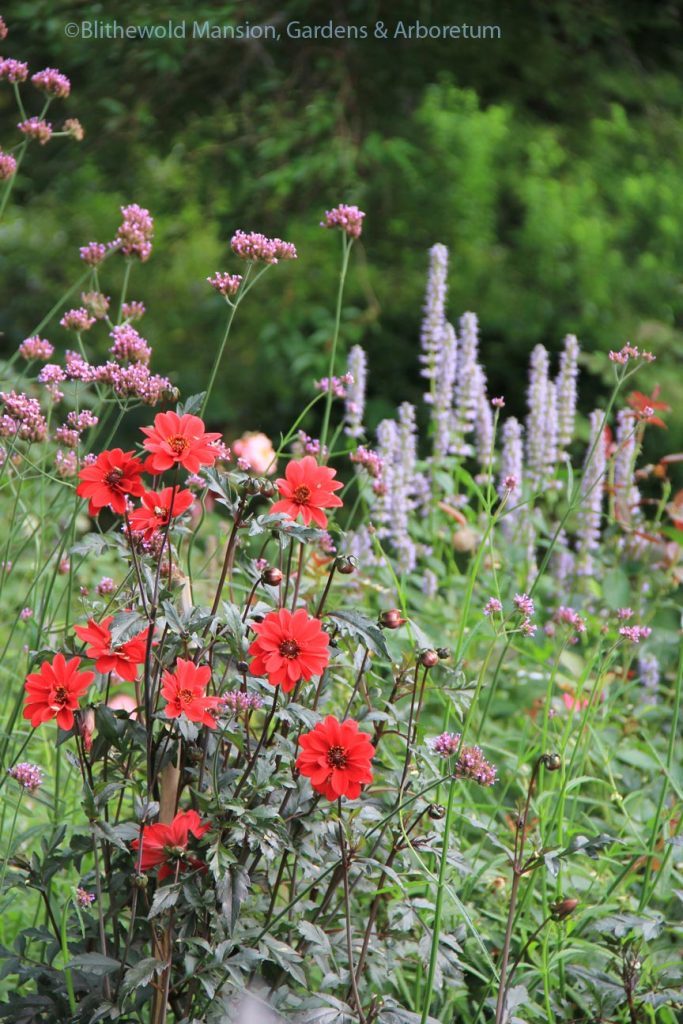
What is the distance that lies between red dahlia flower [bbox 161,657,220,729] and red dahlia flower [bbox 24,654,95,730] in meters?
0.11

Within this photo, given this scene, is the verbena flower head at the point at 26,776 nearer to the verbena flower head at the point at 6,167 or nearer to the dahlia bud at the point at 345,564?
the dahlia bud at the point at 345,564

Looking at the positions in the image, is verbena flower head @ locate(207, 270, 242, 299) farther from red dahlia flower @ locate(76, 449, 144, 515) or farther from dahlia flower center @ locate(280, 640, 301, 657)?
dahlia flower center @ locate(280, 640, 301, 657)

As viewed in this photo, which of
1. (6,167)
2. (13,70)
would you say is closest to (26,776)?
(6,167)

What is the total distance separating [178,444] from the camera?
4.02 feet

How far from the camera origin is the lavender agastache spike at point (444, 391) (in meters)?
2.54

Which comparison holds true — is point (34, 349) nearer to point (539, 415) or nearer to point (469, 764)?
point (469, 764)

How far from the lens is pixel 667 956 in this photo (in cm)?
173

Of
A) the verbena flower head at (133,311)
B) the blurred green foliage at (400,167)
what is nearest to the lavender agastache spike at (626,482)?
the verbena flower head at (133,311)

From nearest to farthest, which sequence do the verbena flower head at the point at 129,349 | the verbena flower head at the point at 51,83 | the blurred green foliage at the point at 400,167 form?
the verbena flower head at the point at 129,349
the verbena flower head at the point at 51,83
the blurred green foliage at the point at 400,167

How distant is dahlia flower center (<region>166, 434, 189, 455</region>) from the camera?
48.1 inches

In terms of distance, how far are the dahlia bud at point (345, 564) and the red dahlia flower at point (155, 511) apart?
0.19 meters

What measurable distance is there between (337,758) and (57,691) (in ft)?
1.10

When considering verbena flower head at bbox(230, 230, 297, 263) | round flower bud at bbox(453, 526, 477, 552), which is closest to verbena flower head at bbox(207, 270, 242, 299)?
verbena flower head at bbox(230, 230, 297, 263)

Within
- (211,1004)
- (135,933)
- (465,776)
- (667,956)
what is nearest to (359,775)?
(465,776)
